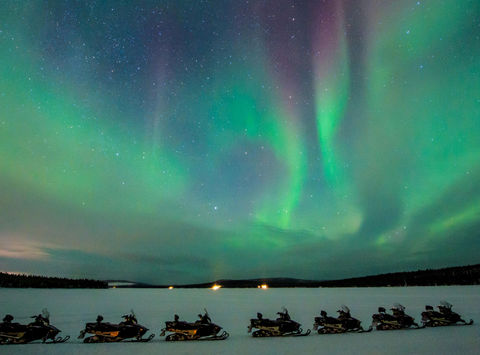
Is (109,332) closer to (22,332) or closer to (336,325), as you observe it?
(22,332)

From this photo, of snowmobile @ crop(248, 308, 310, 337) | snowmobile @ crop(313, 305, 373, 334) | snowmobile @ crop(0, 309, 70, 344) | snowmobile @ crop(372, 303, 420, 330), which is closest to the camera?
snowmobile @ crop(0, 309, 70, 344)

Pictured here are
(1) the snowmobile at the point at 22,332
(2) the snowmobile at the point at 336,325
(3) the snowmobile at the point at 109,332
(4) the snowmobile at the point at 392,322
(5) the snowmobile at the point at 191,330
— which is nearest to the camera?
(1) the snowmobile at the point at 22,332

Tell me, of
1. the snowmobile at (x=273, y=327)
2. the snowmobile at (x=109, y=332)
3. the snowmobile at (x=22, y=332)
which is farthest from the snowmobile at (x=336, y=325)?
the snowmobile at (x=22, y=332)

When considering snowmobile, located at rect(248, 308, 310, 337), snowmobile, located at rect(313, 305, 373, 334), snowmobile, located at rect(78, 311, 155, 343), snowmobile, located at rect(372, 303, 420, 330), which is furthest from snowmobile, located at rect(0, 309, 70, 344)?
snowmobile, located at rect(372, 303, 420, 330)

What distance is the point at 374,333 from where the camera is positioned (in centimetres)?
1997

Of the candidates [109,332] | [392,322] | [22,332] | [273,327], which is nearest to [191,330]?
[109,332]

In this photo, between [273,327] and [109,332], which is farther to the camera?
[273,327]

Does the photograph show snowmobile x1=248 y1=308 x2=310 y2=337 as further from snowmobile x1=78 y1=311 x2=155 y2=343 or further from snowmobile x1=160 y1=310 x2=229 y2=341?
snowmobile x1=78 y1=311 x2=155 y2=343

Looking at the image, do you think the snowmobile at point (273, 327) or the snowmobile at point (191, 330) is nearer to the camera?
the snowmobile at point (191, 330)

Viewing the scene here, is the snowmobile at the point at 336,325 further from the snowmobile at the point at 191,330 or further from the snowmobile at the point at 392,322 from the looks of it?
the snowmobile at the point at 191,330

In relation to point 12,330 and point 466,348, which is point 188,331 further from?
point 466,348

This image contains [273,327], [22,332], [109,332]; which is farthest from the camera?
[273,327]

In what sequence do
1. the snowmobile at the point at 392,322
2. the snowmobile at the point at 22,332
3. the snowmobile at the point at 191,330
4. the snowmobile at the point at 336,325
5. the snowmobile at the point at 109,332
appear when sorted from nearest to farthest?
the snowmobile at the point at 22,332
the snowmobile at the point at 109,332
the snowmobile at the point at 191,330
the snowmobile at the point at 336,325
the snowmobile at the point at 392,322

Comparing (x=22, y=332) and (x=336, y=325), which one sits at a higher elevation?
(x=22, y=332)
